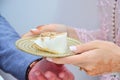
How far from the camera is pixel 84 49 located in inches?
20.6

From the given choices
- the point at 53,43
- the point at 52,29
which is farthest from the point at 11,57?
the point at 53,43

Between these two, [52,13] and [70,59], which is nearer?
[70,59]

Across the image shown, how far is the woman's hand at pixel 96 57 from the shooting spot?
1.69 ft

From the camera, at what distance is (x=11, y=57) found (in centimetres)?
75

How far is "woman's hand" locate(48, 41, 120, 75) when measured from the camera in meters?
0.51

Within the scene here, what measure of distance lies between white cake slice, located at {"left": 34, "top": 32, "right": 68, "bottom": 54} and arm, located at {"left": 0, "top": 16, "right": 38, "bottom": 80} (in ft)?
0.52

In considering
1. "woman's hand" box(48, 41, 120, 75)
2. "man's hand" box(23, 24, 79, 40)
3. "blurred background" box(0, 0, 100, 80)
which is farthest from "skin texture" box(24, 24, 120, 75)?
"blurred background" box(0, 0, 100, 80)

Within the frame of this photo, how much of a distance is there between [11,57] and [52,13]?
33cm

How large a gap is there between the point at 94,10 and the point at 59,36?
1.41ft

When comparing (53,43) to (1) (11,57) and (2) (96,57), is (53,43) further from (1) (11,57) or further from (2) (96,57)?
(1) (11,57)

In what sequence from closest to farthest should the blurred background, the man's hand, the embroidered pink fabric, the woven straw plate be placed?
the woven straw plate, the man's hand, the embroidered pink fabric, the blurred background

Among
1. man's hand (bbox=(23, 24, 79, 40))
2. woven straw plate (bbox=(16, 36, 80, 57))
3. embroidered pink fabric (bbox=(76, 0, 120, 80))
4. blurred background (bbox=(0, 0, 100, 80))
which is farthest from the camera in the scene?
blurred background (bbox=(0, 0, 100, 80))

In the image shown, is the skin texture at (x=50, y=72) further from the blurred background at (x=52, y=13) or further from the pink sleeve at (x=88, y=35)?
the blurred background at (x=52, y=13)

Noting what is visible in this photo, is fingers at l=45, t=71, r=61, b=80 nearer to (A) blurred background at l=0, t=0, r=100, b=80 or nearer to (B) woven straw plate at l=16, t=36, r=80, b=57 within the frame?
(B) woven straw plate at l=16, t=36, r=80, b=57
